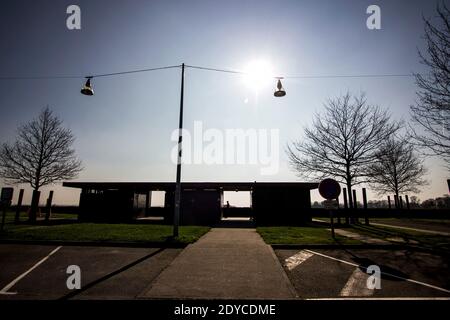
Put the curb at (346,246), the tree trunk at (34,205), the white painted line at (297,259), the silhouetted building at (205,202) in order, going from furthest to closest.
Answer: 1. the silhouetted building at (205,202)
2. the tree trunk at (34,205)
3. the curb at (346,246)
4. the white painted line at (297,259)

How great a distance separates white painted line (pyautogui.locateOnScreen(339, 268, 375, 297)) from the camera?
4232 millimetres

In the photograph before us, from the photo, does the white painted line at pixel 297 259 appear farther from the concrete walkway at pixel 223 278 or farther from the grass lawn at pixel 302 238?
the grass lawn at pixel 302 238

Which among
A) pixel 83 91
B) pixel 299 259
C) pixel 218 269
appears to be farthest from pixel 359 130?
pixel 83 91

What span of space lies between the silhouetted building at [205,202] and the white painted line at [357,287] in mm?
14613

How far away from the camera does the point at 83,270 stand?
560cm

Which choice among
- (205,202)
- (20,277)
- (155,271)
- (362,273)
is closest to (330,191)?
(362,273)

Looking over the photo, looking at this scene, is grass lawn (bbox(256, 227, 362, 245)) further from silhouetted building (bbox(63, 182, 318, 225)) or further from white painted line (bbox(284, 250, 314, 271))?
silhouetted building (bbox(63, 182, 318, 225))

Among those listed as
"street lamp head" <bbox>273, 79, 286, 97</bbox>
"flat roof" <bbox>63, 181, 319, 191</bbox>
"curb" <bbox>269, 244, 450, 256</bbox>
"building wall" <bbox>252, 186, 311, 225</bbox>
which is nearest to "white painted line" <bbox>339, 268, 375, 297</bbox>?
"curb" <bbox>269, 244, 450, 256</bbox>

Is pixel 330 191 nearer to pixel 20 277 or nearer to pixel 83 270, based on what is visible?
pixel 83 270

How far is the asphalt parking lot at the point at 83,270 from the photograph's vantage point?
13.8 ft

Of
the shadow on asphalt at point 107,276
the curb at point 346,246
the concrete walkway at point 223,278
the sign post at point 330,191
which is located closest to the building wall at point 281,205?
the sign post at point 330,191

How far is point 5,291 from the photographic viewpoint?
14.1 feet

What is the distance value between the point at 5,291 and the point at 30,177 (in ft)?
64.1

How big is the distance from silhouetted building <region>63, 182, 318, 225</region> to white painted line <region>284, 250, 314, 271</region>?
12.4m
